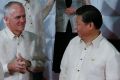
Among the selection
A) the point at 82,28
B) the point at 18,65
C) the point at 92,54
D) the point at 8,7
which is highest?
the point at 8,7

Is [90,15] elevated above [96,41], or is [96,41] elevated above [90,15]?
[90,15]

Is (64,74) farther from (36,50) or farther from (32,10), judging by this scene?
(32,10)

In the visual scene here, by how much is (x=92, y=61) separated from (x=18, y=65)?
1.64 ft

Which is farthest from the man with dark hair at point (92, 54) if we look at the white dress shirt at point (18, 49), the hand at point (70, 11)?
the white dress shirt at point (18, 49)

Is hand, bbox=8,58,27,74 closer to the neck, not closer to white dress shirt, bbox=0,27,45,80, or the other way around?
white dress shirt, bbox=0,27,45,80

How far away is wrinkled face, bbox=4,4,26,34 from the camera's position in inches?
87.7

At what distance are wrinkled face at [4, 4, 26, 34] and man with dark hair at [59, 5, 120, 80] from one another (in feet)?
1.30

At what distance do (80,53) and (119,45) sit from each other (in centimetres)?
32

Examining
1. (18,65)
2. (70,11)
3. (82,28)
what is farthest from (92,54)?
(18,65)

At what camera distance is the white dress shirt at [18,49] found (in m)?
2.24

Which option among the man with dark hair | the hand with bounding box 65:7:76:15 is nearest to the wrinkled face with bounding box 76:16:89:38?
the man with dark hair

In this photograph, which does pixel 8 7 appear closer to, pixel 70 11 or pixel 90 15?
pixel 70 11

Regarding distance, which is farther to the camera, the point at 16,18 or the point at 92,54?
the point at 16,18

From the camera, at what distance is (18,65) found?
224 cm
